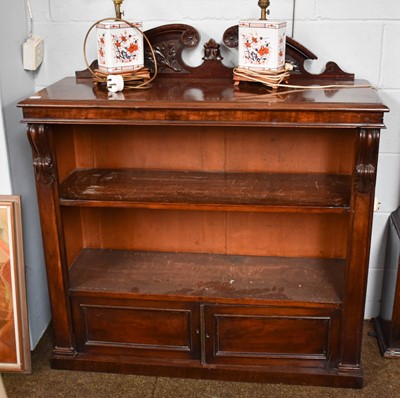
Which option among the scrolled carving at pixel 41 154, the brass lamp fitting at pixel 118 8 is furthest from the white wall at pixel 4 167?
the brass lamp fitting at pixel 118 8

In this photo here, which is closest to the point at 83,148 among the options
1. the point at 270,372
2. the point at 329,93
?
the point at 329,93

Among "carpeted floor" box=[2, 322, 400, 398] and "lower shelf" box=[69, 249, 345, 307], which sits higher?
"lower shelf" box=[69, 249, 345, 307]

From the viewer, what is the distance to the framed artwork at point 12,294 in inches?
78.0

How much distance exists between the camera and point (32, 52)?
204 cm

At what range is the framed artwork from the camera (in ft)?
6.50

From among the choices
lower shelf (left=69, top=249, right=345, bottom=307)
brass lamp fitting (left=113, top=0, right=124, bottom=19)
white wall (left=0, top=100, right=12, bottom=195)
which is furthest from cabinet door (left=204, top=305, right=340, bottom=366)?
brass lamp fitting (left=113, top=0, right=124, bottom=19)

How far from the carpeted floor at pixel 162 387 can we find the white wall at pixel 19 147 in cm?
21

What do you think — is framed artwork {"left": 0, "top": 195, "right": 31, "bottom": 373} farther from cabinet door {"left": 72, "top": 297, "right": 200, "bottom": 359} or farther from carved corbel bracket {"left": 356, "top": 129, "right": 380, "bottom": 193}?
carved corbel bracket {"left": 356, "top": 129, "right": 380, "bottom": 193}

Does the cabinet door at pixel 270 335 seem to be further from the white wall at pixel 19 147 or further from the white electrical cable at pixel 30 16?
the white electrical cable at pixel 30 16

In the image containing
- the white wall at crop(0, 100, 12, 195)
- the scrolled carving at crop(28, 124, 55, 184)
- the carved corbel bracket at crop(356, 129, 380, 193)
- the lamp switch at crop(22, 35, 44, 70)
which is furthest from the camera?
the lamp switch at crop(22, 35, 44, 70)

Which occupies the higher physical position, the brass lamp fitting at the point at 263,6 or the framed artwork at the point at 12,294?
the brass lamp fitting at the point at 263,6

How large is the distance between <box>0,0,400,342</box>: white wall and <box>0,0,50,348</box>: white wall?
0.06 ft

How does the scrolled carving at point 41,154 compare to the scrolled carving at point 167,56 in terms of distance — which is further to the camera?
the scrolled carving at point 167,56

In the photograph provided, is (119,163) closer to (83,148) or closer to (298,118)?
(83,148)
